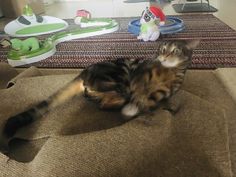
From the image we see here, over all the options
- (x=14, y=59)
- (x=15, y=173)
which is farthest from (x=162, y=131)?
(x=14, y=59)

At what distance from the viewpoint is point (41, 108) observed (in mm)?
774

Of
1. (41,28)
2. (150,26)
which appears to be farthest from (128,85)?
(41,28)

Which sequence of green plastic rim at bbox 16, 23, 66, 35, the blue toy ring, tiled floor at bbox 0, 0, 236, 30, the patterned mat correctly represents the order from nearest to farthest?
the patterned mat
the blue toy ring
green plastic rim at bbox 16, 23, 66, 35
tiled floor at bbox 0, 0, 236, 30

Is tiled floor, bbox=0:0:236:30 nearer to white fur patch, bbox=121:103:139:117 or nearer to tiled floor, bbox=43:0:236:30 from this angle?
tiled floor, bbox=43:0:236:30

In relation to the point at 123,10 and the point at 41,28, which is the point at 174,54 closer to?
the point at 41,28

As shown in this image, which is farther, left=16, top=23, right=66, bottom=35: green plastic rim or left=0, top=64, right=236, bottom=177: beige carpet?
left=16, top=23, right=66, bottom=35: green plastic rim

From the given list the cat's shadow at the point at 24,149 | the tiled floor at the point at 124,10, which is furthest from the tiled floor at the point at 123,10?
the cat's shadow at the point at 24,149

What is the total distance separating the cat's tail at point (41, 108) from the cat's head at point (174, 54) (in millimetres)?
239

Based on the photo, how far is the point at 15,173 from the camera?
0.58 m

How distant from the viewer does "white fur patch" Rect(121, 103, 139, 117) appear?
2.36 ft

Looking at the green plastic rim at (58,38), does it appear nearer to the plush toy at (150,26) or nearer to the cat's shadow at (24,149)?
the plush toy at (150,26)

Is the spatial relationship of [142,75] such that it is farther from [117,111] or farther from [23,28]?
[23,28]

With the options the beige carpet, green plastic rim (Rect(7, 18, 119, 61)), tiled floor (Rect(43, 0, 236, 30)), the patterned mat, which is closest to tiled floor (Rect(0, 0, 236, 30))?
tiled floor (Rect(43, 0, 236, 30))

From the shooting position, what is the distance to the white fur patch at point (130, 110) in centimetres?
72
